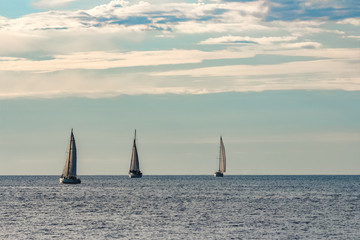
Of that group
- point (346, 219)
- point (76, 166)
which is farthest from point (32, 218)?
point (76, 166)

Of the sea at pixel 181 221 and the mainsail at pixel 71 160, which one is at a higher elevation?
the mainsail at pixel 71 160

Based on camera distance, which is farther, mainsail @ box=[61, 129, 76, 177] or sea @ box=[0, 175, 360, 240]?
mainsail @ box=[61, 129, 76, 177]

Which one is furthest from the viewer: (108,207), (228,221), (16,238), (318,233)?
(108,207)

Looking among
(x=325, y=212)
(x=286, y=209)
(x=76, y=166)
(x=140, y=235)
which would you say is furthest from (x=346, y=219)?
(x=76, y=166)

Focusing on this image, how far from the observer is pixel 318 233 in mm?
75812

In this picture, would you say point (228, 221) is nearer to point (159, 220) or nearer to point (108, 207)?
point (159, 220)

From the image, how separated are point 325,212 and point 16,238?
5101cm

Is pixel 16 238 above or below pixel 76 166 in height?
below

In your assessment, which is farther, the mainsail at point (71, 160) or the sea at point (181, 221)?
the mainsail at point (71, 160)

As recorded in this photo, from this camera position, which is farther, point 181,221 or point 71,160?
point 71,160

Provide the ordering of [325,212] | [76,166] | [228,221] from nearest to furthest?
1. [228,221]
2. [325,212]
3. [76,166]

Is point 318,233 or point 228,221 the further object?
point 228,221

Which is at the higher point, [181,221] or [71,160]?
[71,160]

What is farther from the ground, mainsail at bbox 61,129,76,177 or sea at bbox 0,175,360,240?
mainsail at bbox 61,129,76,177
